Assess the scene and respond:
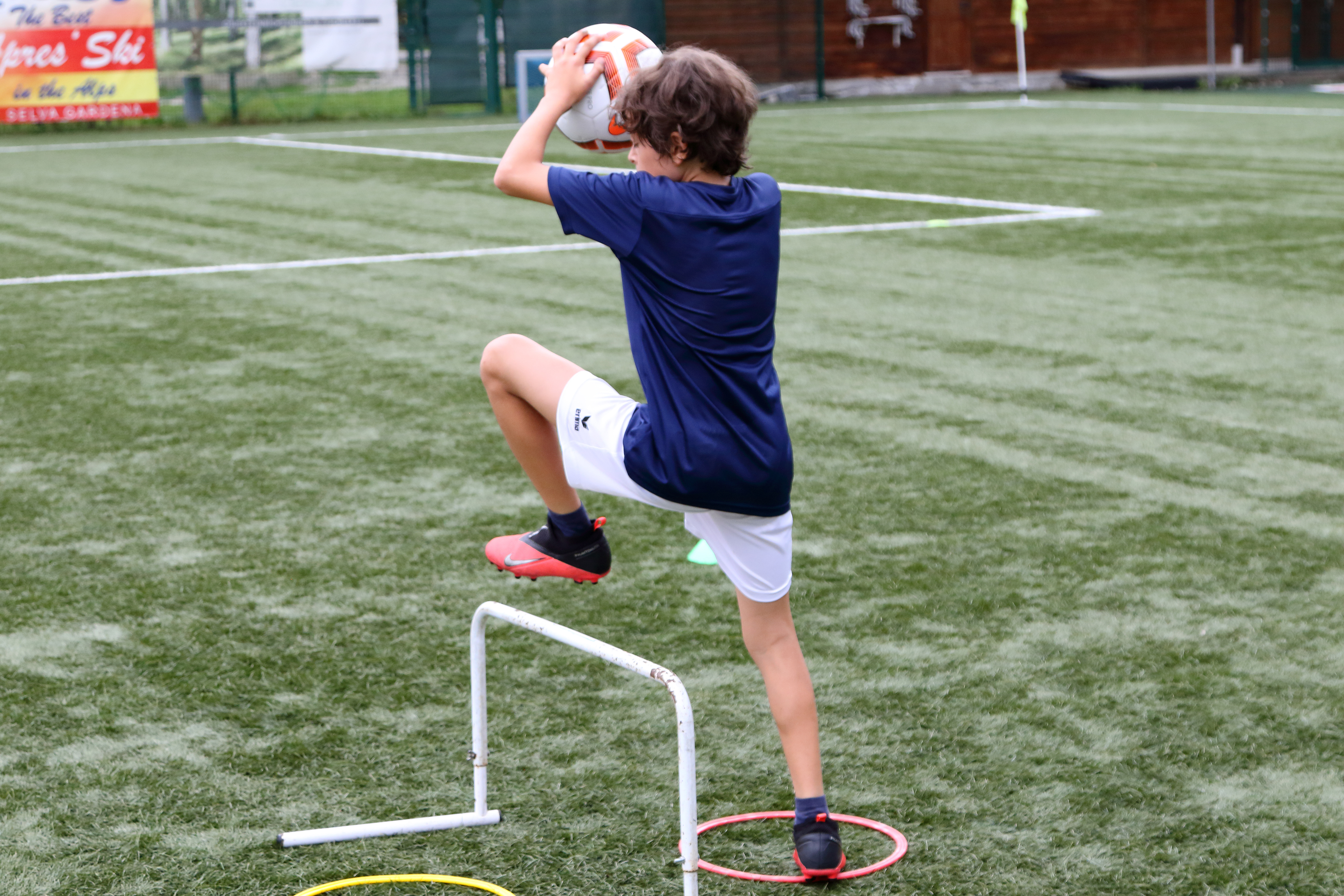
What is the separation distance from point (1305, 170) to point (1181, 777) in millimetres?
14455

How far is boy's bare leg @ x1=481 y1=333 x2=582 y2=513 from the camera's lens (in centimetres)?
360

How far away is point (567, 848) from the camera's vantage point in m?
3.68

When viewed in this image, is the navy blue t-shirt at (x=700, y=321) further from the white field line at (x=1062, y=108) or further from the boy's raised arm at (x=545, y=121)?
the white field line at (x=1062, y=108)

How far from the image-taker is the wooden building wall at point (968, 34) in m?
31.0

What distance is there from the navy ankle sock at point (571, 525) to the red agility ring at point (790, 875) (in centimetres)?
68

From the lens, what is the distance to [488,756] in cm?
416

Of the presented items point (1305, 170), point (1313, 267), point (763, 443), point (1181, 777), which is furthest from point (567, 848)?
point (1305, 170)

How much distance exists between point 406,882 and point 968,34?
31.1 meters

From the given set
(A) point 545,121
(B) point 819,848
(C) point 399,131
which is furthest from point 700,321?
(C) point 399,131

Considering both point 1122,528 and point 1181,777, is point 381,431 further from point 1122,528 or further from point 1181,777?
point 1181,777

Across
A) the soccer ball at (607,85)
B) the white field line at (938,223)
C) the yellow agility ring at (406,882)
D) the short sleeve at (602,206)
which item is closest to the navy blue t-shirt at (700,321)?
the short sleeve at (602,206)

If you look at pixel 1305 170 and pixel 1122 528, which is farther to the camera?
pixel 1305 170

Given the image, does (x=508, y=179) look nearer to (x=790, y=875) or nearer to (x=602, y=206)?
(x=602, y=206)

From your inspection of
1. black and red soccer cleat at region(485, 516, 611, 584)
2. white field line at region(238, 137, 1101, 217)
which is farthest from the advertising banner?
black and red soccer cleat at region(485, 516, 611, 584)
